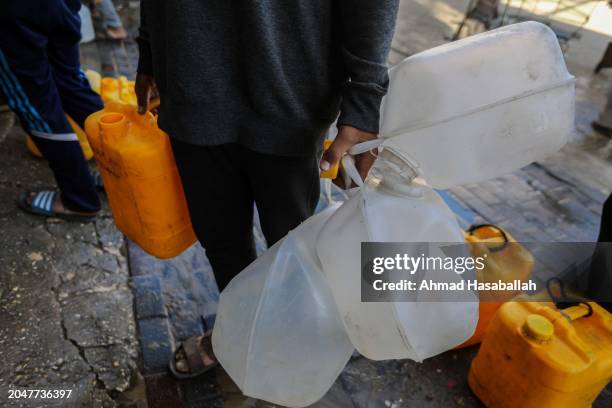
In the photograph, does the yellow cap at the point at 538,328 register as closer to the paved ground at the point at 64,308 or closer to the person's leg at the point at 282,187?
the person's leg at the point at 282,187

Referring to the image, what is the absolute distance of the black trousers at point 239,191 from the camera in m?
1.42

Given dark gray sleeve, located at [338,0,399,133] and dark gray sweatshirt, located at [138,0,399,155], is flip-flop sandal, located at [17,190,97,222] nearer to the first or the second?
dark gray sweatshirt, located at [138,0,399,155]

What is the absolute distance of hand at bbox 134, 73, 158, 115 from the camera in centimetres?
164

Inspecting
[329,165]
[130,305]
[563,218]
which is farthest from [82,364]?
[563,218]

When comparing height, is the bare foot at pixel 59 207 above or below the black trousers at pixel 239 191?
below

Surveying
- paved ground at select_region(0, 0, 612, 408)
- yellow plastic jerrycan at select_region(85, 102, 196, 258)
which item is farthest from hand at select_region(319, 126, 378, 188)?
paved ground at select_region(0, 0, 612, 408)

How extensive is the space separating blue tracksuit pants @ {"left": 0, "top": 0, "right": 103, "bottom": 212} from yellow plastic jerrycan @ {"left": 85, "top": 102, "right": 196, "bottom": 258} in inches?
26.3

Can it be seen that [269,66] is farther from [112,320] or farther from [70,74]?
[70,74]

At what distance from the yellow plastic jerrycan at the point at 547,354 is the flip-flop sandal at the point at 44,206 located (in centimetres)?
214

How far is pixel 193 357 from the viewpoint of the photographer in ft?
6.16

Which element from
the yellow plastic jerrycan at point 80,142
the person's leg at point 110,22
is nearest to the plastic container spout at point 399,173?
the yellow plastic jerrycan at point 80,142

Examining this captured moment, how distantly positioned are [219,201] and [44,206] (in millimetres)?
1486

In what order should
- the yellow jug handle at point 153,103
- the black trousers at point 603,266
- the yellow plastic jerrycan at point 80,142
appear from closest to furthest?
the yellow jug handle at point 153,103 < the black trousers at point 603,266 < the yellow plastic jerrycan at point 80,142

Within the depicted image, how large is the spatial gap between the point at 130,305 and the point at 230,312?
0.96m
